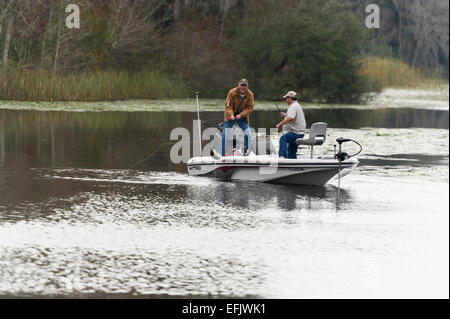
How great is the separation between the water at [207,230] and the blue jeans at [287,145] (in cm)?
72

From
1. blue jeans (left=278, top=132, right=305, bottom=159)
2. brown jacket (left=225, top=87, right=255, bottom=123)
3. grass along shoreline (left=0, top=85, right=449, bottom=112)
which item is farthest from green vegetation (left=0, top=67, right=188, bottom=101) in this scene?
blue jeans (left=278, top=132, right=305, bottom=159)

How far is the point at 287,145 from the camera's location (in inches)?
654

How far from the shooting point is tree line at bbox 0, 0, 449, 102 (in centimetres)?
4670

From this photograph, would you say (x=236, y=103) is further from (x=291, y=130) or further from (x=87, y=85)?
(x=87, y=85)

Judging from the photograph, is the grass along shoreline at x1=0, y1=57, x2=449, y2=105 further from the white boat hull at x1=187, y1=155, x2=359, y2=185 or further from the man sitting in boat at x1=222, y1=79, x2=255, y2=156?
the white boat hull at x1=187, y1=155, x2=359, y2=185

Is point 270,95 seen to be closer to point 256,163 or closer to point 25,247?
point 256,163

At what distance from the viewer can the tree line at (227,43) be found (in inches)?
1839

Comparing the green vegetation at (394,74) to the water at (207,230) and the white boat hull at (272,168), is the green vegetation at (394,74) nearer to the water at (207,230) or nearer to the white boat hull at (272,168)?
the water at (207,230)

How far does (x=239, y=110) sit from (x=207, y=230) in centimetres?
584

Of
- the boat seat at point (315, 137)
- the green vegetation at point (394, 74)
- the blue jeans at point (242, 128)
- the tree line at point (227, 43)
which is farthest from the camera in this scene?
the green vegetation at point (394, 74)

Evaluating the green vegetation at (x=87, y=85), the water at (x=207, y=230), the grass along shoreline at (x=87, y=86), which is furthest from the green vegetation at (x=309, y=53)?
the water at (x=207, y=230)
